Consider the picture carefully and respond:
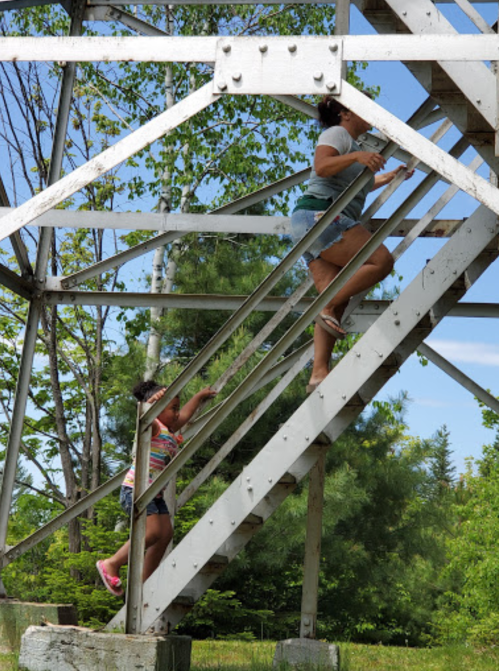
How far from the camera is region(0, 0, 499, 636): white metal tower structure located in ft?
14.2

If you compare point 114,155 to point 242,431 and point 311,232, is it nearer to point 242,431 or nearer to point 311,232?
point 311,232

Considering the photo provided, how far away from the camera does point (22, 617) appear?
24.2 feet

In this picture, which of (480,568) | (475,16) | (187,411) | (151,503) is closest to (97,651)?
(151,503)

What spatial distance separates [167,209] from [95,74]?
10.7 feet

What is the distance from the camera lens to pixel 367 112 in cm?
429

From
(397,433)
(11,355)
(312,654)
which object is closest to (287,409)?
(397,433)

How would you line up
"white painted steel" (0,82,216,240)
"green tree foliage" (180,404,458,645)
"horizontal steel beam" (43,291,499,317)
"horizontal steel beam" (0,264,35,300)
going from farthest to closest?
"green tree foliage" (180,404,458,645) → "horizontal steel beam" (43,291,499,317) → "horizontal steel beam" (0,264,35,300) → "white painted steel" (0,82,216,240)

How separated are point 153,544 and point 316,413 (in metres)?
1.67

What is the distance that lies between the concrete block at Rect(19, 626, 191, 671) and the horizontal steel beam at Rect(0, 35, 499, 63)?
3.12m

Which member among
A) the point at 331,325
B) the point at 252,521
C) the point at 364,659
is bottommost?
the point at 364,659

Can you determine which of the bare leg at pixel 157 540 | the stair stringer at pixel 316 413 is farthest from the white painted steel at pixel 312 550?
the stair stringer at pixel 316 413

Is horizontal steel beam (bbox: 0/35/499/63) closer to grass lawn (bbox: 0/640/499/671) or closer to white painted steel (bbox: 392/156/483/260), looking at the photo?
white painted steel (bbox: 392/156/483/260)

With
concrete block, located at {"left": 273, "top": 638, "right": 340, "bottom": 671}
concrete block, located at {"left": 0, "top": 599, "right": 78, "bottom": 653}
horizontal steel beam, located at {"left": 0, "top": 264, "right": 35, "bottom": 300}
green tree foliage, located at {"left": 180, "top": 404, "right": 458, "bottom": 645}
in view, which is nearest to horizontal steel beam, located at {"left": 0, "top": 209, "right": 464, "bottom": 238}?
horizontal steel beam, located at {"left": 0, "top": 264, "right": 35, "bottom": 300}

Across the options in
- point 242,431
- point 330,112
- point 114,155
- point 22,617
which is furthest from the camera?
point 22,617
